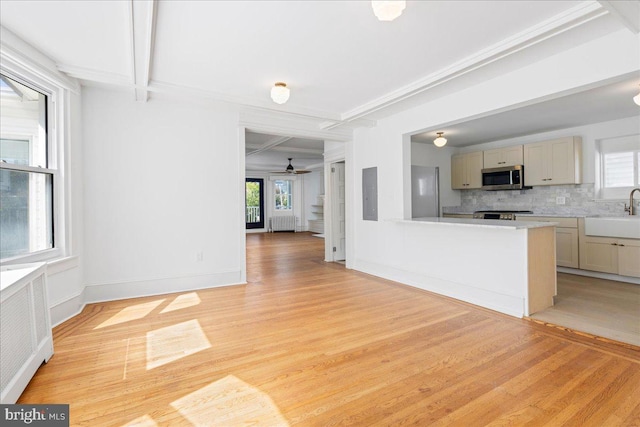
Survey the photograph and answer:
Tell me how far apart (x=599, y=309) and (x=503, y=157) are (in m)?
3.44

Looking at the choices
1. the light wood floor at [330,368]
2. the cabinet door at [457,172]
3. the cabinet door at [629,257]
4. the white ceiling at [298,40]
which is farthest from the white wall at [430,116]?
the cabinet door at [457,172]

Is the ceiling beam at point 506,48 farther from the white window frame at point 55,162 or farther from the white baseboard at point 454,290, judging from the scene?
the white window frame at point 55,162

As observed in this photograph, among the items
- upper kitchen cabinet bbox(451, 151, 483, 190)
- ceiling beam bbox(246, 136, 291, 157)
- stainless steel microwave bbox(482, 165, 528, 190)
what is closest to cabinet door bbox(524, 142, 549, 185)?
stainless steel microwave bbox(482, 165, 528, 190)

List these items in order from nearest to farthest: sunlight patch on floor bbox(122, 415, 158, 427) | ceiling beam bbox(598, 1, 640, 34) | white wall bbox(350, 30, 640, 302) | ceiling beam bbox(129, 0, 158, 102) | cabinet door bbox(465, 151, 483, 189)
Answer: sunlight patch on floor bbox(122, 415, 158, 427)
ceiling beam bbox(598, 1, 640, 34)
ceiling beam bbox(129, 0, 158, 102)
white wall bbox(350, 30, 640, 302)
cabinet door bbox(465, 151, 483, 189)

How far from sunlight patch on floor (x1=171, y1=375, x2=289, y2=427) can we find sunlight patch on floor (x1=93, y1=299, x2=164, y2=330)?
167 cm

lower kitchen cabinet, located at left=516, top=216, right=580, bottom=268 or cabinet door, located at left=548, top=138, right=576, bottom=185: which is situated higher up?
cabinet door, located at left=548, top=138, right=576, bottom=185

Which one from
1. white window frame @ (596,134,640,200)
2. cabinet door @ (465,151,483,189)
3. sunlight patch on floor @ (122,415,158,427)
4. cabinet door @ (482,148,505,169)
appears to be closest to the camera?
sunlight patch on floor @ (122,415,158,427)

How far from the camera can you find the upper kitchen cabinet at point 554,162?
17.0ft

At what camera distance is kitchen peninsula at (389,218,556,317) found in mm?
3270

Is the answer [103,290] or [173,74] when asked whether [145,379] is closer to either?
[103,290]

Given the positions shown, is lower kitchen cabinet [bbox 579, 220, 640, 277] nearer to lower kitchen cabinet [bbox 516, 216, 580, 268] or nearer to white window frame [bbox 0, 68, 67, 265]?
lower kitchen cabinet [bbox 516, 216, 580, 268]

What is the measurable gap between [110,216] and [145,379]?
244cm

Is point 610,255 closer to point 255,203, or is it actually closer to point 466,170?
point 466,170

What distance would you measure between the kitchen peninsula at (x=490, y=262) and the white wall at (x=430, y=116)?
0.18 m
